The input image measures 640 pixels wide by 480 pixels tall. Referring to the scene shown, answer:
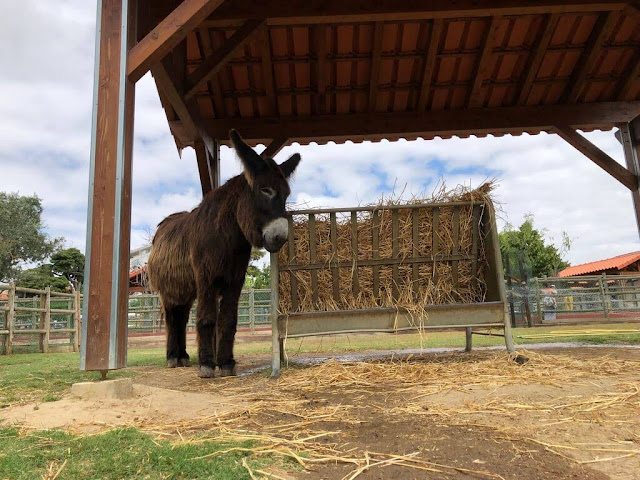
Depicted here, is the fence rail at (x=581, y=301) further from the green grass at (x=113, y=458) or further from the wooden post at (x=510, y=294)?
the green grass at (x=113, y=458)

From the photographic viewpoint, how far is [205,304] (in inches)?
190

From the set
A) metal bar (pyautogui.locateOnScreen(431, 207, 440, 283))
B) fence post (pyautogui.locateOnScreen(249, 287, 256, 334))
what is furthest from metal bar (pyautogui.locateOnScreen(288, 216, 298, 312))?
fence post (pyautogui.locateOnScreen(249, 287, 256, 334))

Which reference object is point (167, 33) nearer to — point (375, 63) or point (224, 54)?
point (224, 54)

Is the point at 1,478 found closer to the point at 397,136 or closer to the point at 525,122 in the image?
the point at 397,136

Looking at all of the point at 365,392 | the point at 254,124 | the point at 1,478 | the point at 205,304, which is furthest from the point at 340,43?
the point at 1,478

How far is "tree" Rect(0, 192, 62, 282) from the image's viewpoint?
106 feet

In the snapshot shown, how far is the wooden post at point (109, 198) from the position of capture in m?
3.23

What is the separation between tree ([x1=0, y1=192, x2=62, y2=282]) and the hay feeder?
115 ft

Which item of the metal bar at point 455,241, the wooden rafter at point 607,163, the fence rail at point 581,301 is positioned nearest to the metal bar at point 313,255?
the metal bar at point 455,241

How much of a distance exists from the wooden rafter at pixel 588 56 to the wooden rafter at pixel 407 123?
245 millimetres

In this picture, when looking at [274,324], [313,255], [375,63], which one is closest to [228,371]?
[274,324]

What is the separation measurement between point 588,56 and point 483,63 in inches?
65.5

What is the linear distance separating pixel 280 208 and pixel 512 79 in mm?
5329

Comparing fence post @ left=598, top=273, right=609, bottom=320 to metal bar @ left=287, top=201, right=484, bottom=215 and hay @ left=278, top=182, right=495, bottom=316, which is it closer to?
hay @ left=278, top=182, right=495, bottom=316
